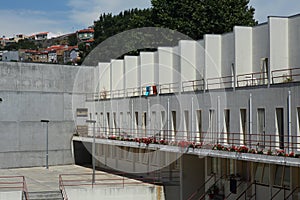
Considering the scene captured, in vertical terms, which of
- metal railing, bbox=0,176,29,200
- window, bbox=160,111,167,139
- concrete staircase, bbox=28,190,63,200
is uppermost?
window, bbox=160,111,167,139

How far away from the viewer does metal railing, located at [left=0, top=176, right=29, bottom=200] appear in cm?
2767

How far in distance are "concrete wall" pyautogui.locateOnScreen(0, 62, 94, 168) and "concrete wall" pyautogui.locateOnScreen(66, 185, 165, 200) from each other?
43.2ft

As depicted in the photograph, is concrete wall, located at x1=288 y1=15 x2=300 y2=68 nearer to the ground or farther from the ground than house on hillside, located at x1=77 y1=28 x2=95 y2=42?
nearer to the ground

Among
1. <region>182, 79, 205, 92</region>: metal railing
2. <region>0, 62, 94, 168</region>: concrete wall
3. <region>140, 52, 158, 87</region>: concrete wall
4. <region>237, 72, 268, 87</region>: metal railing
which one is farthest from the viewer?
<region>0, 62, 94, 168</region>: concrete wall

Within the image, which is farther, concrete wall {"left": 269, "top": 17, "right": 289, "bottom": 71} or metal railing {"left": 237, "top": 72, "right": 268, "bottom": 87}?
metal railing {"left": 237, "top": 72, "right": 268, "bottom": 87}

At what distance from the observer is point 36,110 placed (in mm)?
39906

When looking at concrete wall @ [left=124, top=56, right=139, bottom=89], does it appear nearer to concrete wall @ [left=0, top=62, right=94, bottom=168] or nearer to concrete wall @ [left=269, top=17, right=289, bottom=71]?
concrete wall @ [left=0, top=62, right=94, bottom=168]

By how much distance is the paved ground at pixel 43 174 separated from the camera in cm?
2933

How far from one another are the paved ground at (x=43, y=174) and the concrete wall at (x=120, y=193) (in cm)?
180

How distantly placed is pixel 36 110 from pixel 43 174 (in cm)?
645

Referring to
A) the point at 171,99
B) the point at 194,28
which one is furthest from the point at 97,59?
the point at 171,99

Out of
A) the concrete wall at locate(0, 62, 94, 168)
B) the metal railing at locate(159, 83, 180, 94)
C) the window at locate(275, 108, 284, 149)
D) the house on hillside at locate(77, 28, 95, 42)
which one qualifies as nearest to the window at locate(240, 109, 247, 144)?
the window at locate(275, 108, 284, 149)

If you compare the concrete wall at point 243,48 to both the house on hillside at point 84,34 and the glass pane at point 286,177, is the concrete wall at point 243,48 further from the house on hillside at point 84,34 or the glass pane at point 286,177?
the house on hillside at point 84,34

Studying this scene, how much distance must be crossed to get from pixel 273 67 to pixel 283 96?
3571 mm
